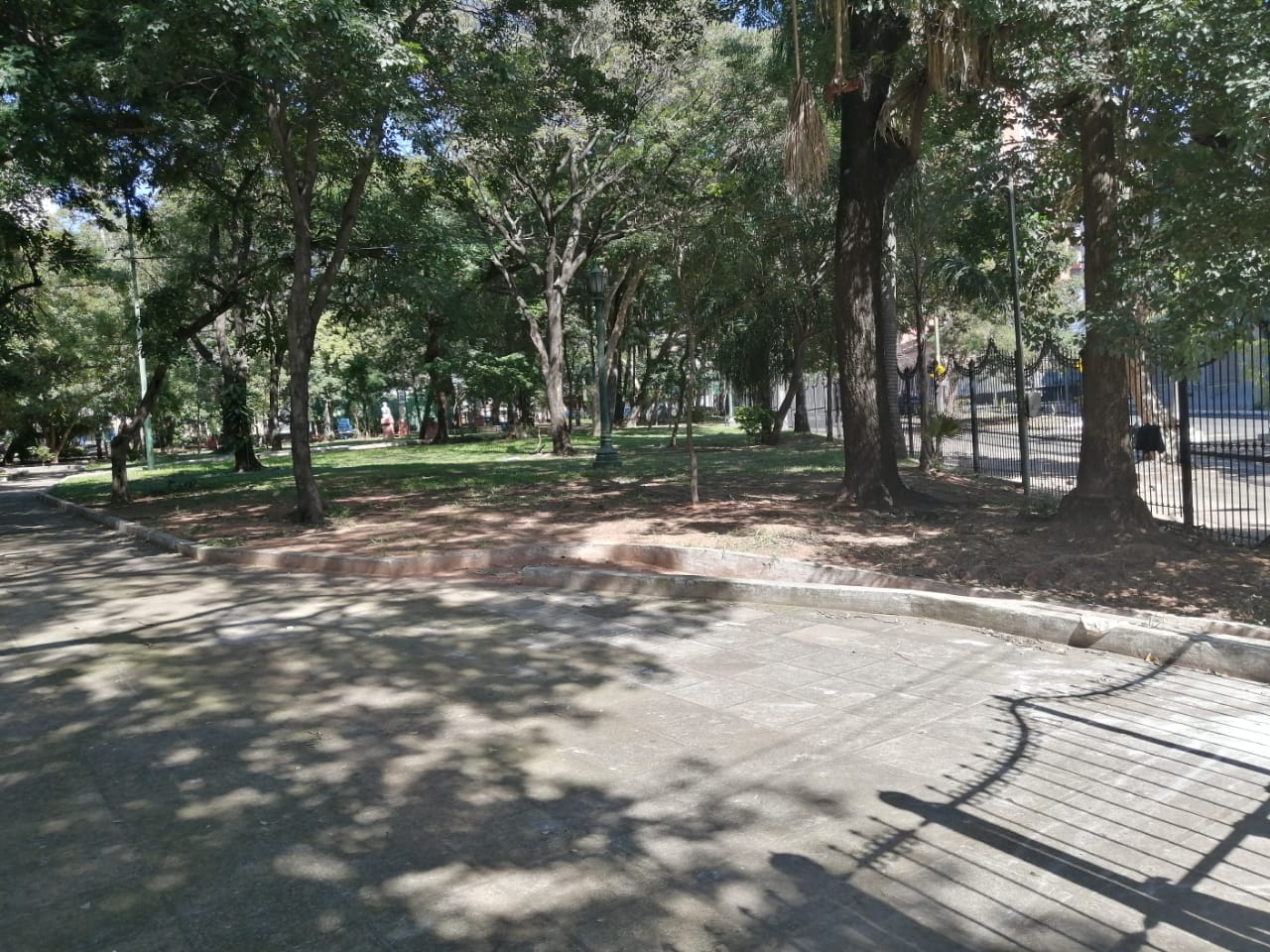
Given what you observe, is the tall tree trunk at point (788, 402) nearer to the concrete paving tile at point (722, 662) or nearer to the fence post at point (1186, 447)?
the fence post at point (1186, 447)

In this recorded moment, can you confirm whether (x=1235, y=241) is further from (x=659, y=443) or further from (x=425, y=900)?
(x=659, y=443)

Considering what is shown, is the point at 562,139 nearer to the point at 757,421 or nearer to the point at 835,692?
the point at 757,421

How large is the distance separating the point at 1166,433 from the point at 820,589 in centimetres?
1315

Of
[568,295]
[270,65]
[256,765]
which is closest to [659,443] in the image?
[568,295]

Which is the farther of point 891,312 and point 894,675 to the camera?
point 891,312

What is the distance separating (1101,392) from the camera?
9.85 m

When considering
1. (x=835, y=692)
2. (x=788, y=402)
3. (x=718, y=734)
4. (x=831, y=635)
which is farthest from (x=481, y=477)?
(x=718, y=734)

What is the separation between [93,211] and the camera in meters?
16.2

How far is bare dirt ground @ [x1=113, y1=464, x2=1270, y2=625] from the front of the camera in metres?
8.20

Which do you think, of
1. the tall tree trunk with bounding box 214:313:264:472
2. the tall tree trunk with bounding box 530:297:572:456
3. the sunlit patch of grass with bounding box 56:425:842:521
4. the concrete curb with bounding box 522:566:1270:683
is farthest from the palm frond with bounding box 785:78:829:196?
the tall tree trunk with bounding box 530:297:572:456

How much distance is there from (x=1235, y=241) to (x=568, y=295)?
37.6m

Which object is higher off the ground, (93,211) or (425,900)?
(93,211)

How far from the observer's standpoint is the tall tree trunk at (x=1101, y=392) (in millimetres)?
9500

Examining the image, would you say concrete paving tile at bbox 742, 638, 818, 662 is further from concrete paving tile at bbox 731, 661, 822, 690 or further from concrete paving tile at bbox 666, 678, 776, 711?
concrete paving tile at bbox 666, 678, 776, 711
